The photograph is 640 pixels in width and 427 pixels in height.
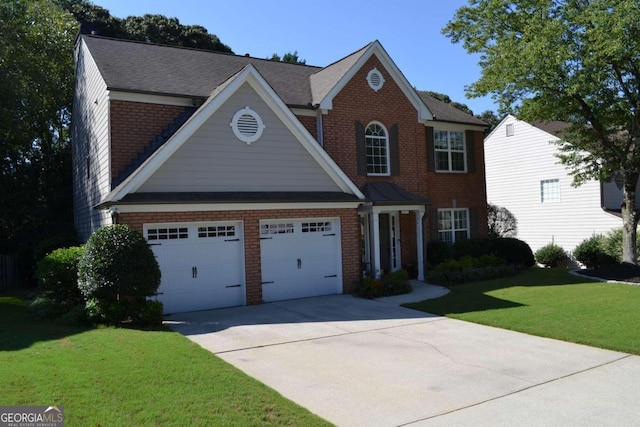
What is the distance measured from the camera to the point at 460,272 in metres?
16.7

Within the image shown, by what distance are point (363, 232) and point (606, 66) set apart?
9.80 metres

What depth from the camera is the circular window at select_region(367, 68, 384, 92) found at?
17.6m

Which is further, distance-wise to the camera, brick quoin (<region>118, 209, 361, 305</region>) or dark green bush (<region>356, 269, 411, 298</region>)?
dark green bush (<region>356, 269, 411, 298</region>)

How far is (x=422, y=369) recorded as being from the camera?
294 inches

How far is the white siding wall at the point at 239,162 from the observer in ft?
41.2

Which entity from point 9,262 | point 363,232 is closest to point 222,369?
point 363,232

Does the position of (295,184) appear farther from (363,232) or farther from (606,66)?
(606,66)

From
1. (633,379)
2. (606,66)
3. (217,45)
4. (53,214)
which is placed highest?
(217,45)

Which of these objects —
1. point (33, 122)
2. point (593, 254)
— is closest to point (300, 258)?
point (593, 254)

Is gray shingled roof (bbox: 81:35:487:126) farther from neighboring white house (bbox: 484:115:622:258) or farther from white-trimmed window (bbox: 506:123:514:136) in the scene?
white-trimmed window (bbox: 506:123:514:136)

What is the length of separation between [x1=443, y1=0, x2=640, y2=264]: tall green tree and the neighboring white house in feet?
18.1

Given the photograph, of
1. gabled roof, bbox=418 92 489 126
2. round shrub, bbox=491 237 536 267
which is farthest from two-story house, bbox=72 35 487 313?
round shrub, bbox=491 237 536 267

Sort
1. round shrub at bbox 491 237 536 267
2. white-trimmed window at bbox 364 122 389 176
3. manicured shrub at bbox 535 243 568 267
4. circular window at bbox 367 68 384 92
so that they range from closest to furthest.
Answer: circular window at bbox 367 68 384 92
white-trimmed window at bbox 364 122 389 176
round shrub at bbox 491 237 536 267
manicured shrub at bbox 535 243 568 267

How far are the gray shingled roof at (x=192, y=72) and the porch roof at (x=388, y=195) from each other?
344cm
